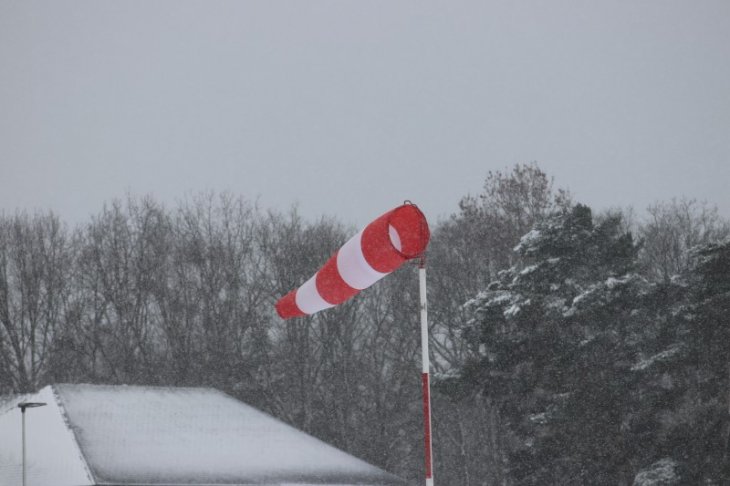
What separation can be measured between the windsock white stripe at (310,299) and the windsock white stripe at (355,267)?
0.37 m

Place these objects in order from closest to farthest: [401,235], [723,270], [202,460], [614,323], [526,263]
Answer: [401,235] → [202,460] → [723,270] → [614,323] → [526,263]

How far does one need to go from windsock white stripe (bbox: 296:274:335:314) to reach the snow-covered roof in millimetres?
9734

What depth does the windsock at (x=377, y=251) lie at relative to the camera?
7.71 metres

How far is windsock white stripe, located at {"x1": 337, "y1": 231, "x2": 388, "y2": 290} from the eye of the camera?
7.82 metres

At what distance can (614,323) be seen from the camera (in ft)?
88.1

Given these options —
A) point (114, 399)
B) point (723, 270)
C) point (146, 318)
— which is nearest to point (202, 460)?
point (114, 399)

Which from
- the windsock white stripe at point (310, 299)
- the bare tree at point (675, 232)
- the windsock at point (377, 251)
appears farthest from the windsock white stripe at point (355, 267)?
the bare tree at point (675, 232)

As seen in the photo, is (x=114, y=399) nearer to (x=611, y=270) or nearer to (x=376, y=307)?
(x=611, y=270)

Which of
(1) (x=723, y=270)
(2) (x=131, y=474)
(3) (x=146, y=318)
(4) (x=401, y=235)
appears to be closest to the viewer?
(4) (x=401, y=235)

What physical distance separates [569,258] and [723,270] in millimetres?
5472

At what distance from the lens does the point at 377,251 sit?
772cm

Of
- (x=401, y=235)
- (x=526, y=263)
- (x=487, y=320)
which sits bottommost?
(x=401, y=235)

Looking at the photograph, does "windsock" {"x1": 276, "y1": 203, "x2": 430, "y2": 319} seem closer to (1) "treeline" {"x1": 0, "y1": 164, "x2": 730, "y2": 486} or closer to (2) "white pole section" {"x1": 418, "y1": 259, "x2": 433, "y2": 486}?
(2) "white pole section" {"x1": 418, "y1": 259, "x2": 433, "y2": 486}

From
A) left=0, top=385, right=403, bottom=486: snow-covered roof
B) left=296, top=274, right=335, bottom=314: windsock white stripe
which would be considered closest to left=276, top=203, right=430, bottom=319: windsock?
left=296, top=274, right=335, bottom=314: windsock white stripe
